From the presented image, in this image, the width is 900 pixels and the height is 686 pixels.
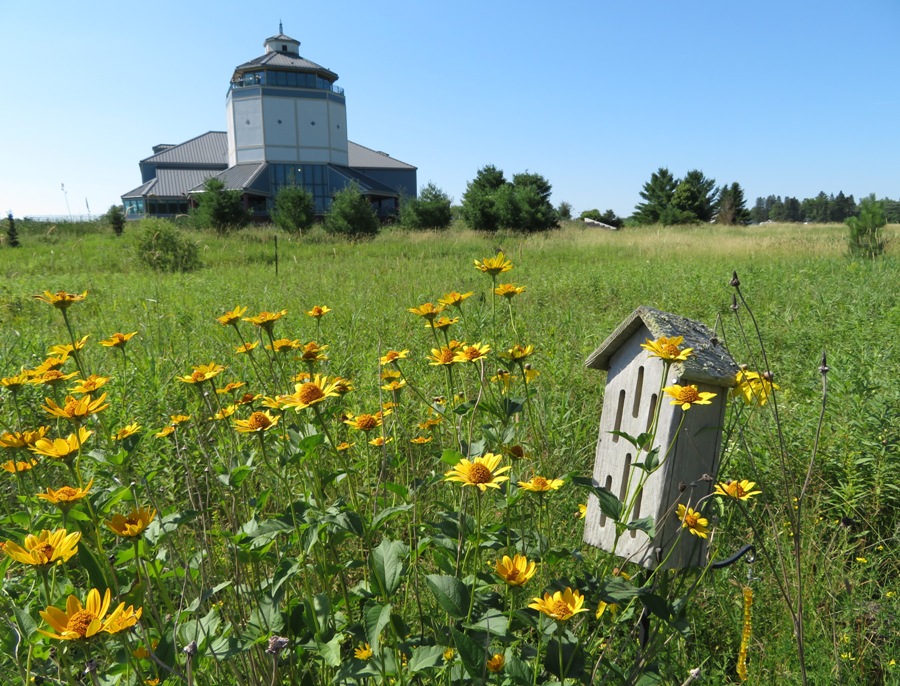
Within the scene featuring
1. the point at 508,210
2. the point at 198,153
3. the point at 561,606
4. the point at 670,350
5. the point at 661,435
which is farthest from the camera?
the point at 198,153

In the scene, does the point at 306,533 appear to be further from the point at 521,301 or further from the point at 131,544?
the point at 521,301

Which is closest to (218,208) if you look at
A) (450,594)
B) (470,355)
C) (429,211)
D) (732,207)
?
(429,211)

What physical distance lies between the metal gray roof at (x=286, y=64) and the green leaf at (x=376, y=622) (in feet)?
119

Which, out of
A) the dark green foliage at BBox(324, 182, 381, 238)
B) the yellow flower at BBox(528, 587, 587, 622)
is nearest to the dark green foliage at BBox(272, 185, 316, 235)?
the dark green foliage at BBox(324, 182, 381, 238)

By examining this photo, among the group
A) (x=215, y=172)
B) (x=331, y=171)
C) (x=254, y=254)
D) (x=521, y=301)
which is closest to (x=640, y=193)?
(x=331, y=171)

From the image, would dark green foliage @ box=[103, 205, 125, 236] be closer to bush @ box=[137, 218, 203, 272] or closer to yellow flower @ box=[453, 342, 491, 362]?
bush @ box=[137, 218, 203, 272]

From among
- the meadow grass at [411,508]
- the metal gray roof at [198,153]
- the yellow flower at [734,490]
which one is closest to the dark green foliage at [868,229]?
the meadow grass at [411,508]

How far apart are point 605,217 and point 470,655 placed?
36854 millimetres

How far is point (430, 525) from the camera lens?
1.03 metres

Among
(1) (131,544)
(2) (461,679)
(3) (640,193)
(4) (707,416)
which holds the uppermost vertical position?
(3) (640,193)

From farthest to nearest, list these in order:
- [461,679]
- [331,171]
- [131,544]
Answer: [331,171]
[131,544]
[461,679]

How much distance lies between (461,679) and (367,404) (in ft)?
5.74

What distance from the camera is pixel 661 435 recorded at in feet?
4.08

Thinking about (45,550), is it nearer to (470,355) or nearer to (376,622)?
(376,622)
